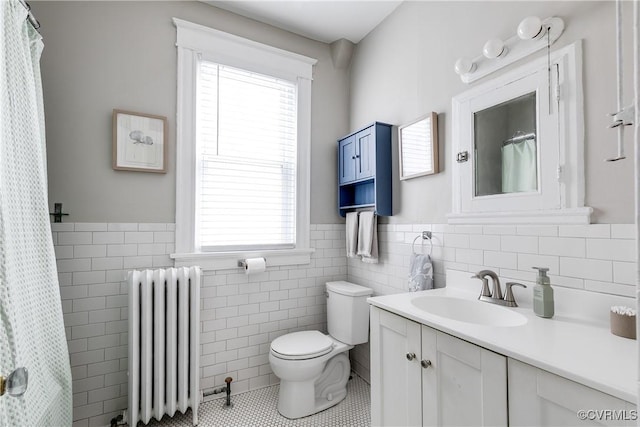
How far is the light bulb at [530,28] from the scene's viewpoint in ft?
4.20

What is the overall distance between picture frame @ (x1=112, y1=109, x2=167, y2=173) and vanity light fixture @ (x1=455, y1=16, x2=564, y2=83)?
6.12 feet

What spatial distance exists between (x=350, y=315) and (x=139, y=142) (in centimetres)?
184

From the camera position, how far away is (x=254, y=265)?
86.0 inches

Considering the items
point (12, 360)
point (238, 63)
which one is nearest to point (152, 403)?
point (12, 360)

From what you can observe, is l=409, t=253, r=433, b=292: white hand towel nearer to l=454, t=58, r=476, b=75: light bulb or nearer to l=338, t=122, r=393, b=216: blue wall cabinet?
l=338, t=122, r=393, b=216: blue wall cabinet

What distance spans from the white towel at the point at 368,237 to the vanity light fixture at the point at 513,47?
3.48ft

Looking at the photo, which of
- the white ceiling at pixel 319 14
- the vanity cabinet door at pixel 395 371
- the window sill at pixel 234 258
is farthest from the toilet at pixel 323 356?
the white ceiling at pixel 319 14

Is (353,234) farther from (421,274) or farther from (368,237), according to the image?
(421,274)

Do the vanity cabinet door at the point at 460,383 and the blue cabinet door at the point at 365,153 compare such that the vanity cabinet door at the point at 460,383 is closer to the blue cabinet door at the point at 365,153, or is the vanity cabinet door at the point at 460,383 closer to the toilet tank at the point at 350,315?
the toilet tank at the point at 350,315

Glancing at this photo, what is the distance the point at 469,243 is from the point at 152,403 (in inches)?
82.0

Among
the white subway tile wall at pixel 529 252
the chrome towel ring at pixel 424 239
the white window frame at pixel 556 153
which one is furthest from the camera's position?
the chrome towel ring at pixel 424 239

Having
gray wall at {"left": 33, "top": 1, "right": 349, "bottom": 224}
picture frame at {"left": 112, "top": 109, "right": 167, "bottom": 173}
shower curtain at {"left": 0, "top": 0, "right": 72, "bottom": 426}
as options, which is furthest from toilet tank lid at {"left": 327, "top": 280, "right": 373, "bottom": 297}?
shower curtain at {"left": 0, "top": 0, "right": 72, "bottom": 426}

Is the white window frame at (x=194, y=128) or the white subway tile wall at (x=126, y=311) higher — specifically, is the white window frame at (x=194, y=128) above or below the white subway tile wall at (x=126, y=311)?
above

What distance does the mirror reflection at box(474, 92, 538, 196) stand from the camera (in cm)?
139
